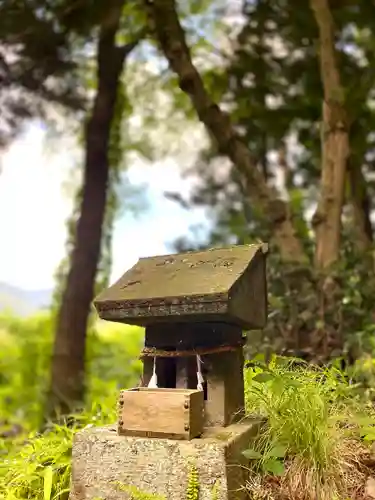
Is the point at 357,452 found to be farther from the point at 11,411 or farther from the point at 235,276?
the point at 11,411

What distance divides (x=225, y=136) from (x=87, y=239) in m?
1.42

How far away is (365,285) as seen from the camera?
3350 mm

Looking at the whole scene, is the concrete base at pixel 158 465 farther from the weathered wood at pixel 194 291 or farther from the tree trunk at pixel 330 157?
the tree trunk at pixel 330 157

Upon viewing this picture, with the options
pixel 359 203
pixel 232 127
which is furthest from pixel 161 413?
pixel 359 203

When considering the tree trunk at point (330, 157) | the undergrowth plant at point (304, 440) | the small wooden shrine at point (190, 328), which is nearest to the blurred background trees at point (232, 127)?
the tree trunk at point (330, 157)

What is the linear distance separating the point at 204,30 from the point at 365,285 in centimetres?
306

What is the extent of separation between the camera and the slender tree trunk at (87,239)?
3.99 m

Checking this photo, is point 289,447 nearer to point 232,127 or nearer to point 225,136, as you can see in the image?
point 225,136

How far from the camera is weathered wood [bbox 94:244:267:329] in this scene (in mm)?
1554

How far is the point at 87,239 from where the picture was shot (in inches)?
163

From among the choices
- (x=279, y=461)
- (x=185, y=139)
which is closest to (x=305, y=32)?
(x=185, y=139)

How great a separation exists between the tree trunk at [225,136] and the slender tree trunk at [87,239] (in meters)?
0.86

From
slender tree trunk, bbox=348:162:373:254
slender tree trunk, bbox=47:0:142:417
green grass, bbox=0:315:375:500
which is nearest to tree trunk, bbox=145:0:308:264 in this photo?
slender tree trunk, bbox=47:0:142:417

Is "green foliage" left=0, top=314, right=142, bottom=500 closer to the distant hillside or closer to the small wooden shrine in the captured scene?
the distant hillside
